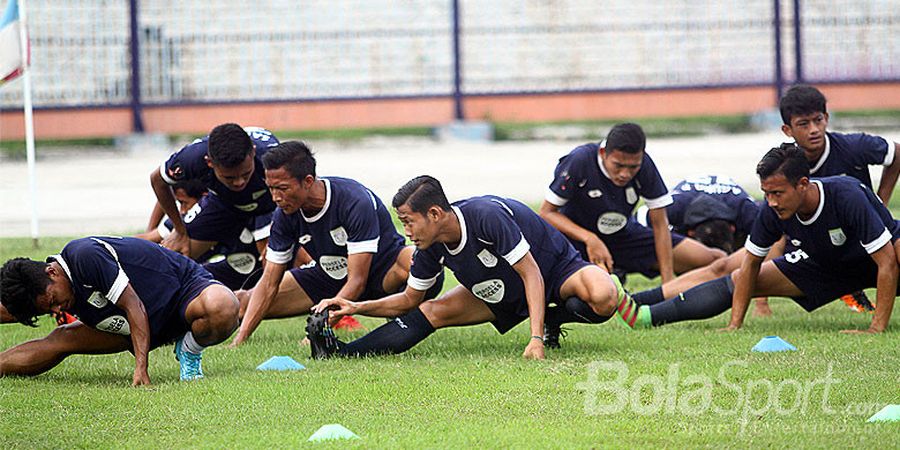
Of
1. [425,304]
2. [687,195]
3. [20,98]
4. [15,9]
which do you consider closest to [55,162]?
[20,98]

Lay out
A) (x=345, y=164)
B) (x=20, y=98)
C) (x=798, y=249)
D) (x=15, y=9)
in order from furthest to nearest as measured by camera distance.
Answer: (x=20, y=98), (x=345, y=164), (x=15, y=9), (x=798, y=249)

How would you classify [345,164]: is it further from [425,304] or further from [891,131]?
[425,304]

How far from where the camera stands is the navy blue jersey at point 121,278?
6883 millimetres

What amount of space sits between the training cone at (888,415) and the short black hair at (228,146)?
459 centimetres

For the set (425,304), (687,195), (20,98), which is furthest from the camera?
(20,98)

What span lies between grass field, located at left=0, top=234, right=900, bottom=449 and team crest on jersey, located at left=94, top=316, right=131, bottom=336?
0.93 feet

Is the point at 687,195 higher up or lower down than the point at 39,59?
lower down

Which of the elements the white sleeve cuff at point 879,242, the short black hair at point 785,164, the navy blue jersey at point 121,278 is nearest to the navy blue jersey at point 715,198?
the white sleeve cuff at point 879,242

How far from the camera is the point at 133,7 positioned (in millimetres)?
23453

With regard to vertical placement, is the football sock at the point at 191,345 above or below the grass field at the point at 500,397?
above

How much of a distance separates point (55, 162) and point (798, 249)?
17.2 metres

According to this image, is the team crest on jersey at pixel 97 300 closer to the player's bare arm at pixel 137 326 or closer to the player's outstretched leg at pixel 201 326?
the player's bare arm at pixel 137 326

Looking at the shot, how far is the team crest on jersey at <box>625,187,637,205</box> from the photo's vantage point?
10.0 meters
